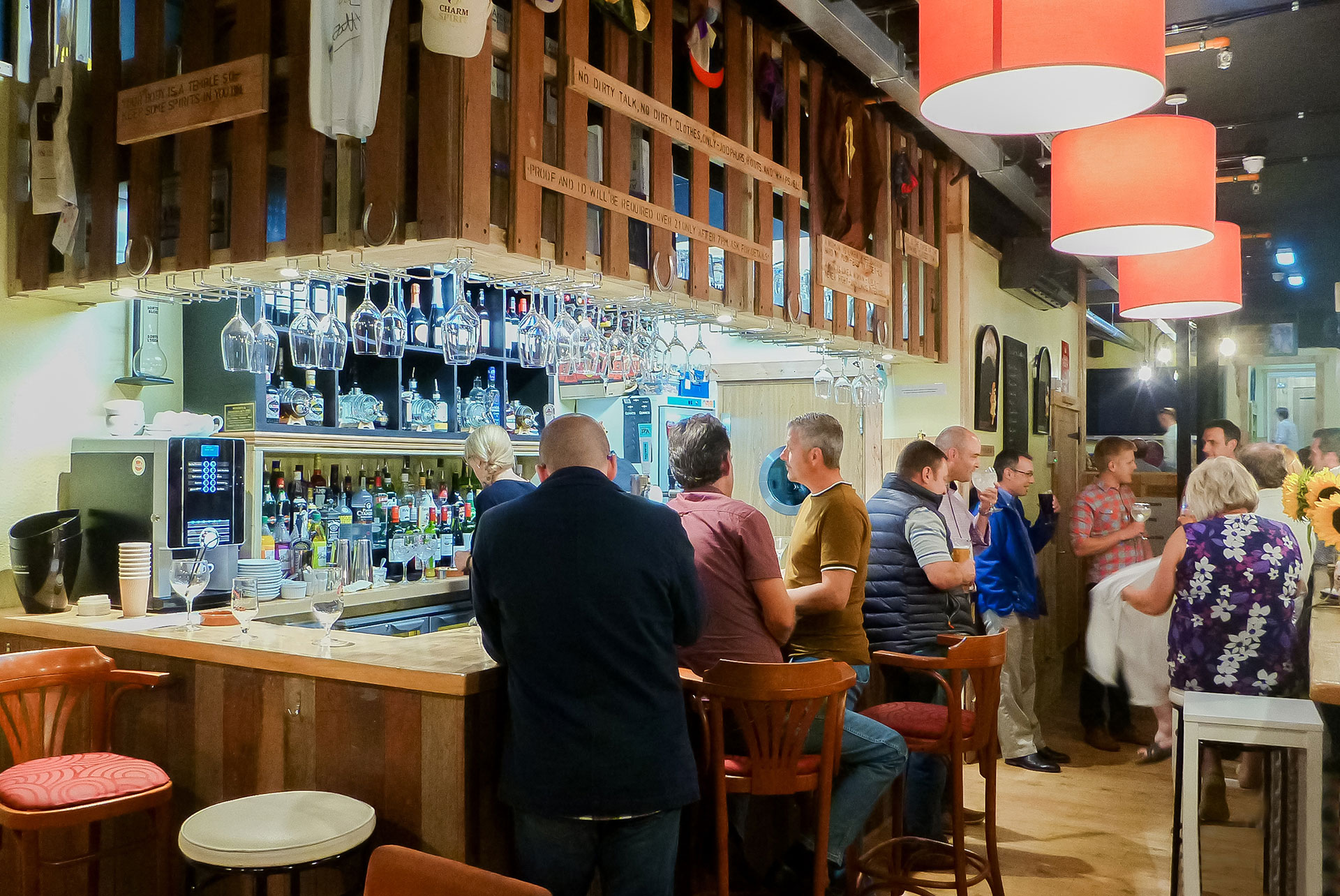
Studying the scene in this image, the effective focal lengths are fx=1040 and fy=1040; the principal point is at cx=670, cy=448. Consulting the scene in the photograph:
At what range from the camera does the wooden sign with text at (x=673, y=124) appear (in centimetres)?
338

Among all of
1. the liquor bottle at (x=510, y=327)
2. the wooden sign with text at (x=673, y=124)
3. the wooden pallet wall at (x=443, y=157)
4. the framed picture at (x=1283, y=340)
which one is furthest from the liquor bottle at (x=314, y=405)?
the framed picture at (x=1283, y=340)

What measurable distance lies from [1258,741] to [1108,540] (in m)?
3.48

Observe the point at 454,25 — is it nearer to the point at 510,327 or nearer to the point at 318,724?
the point at 318,724

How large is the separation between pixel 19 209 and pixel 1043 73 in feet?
11.3

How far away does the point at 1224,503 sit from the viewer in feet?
13.8

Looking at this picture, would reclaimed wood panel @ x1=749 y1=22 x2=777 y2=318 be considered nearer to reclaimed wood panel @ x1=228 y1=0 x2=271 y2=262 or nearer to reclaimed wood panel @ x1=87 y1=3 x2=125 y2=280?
reclaimed wood panel @ x1=228 y1=0 x2=271 y2=262

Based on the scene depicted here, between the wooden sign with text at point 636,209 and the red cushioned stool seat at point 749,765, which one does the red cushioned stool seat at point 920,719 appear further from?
the wooden sign with text at point 636,209

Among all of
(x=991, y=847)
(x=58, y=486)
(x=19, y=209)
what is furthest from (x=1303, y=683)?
(x=19, y=209)

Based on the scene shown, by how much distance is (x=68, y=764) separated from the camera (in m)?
2.77

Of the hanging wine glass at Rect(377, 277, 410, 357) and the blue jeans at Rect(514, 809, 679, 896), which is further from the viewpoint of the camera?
the hanging wine glass at Rect(377, 277, 410, 357)

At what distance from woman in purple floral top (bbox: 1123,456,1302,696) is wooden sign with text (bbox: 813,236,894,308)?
1744 mm

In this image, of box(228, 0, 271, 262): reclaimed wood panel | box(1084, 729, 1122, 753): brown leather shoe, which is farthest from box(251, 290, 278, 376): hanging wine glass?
box(1084, 729, 1122, 753): brown leather shoe

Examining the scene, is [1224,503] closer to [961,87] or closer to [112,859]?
[961,87]

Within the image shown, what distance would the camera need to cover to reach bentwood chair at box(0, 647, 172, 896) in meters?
2.54
